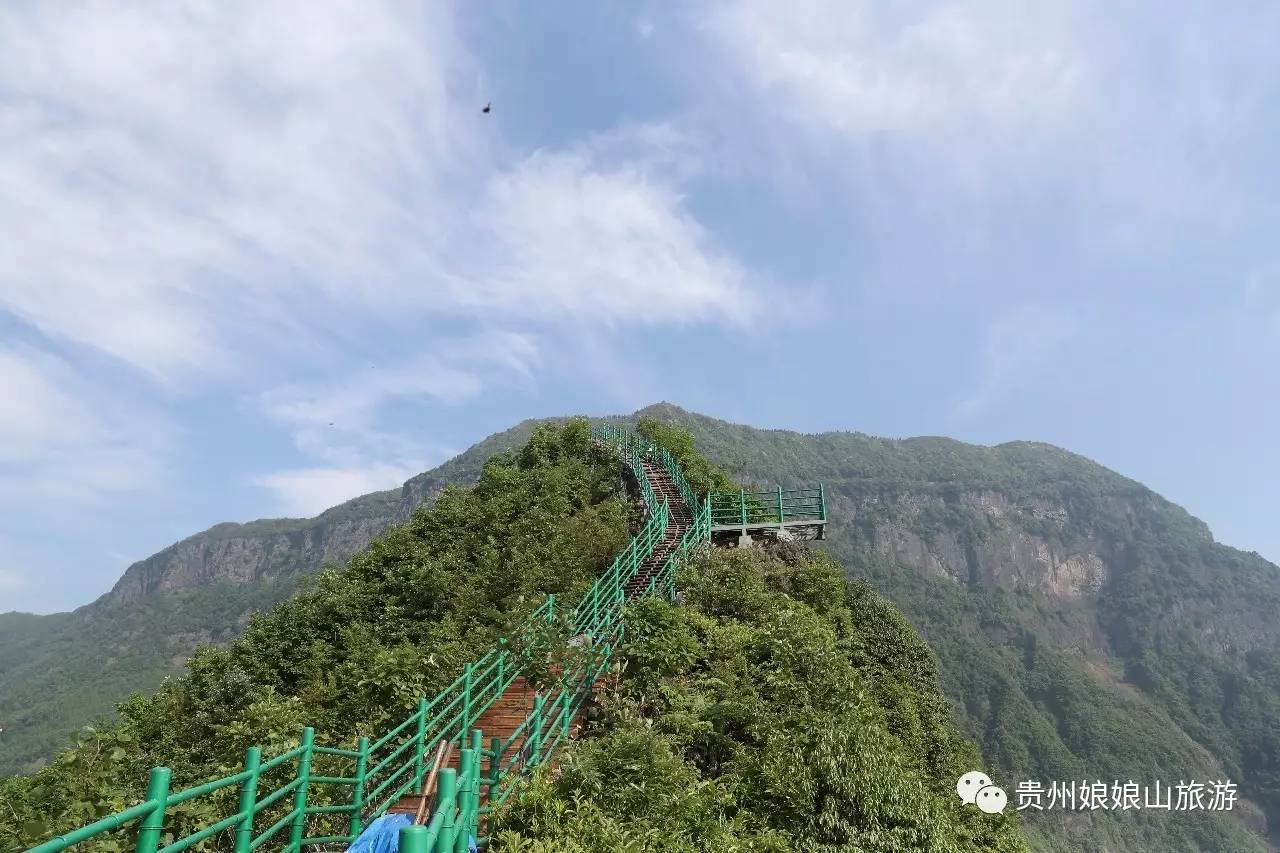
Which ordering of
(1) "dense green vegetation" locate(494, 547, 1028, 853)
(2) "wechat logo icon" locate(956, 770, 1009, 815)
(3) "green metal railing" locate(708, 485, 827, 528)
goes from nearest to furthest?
1. (1) "dense green vegetation" locate(494, 547, 1028, 853)
2. (2) "wechat logo icon" locate(956, 770, 1009, 815)
3. (3) "green metal railing" locate(708, 485, 827, 528)

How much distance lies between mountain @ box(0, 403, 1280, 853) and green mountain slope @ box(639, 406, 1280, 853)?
0.45 meters

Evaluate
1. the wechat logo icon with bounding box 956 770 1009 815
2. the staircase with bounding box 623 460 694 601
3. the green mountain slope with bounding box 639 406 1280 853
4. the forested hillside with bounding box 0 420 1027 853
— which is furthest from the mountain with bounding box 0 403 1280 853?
the wechat logo icon with bounding box 956 770 1009 815

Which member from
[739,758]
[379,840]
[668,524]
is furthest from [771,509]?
[379,840]

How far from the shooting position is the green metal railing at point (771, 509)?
69.7 ft

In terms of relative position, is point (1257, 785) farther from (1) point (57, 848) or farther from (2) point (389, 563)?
(1) point (57, 848)

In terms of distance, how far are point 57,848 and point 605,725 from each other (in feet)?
25.1

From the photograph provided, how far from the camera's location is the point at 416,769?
7.96m

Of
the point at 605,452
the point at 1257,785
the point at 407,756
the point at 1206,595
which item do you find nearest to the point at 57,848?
the point at 407,756

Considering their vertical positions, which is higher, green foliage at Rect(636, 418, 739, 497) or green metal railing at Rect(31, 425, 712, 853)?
green foliage at Rect(636, 418, 739, 497)

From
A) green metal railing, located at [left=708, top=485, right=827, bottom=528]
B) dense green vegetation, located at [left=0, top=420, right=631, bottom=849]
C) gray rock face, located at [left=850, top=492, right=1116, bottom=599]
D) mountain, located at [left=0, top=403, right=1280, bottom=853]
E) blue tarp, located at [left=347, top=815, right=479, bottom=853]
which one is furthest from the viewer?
gray rock face, located at [left=850, top=492, right=1116, bottom=599]

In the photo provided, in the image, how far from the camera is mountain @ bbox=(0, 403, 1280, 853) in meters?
101

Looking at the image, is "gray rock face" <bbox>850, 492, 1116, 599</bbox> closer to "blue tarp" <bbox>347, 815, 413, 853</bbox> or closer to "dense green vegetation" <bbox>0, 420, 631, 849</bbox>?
"dense green vegetation" <bbox>0, 420, 631, 849</bbox>

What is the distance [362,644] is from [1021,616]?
164547mm

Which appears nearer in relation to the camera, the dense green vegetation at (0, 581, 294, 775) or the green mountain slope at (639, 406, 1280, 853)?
the dense green vegetation at (0, 581, 294, 775)
